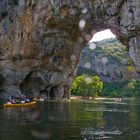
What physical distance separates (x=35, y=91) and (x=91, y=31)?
3120cm

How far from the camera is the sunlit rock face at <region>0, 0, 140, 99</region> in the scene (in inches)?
2972

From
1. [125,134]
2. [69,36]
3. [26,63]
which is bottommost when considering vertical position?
[125,134]

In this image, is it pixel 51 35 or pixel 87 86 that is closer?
pixel 51 35

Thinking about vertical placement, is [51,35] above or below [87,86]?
above

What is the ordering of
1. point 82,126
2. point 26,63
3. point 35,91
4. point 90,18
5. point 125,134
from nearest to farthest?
point 125,134 → point 82,126 → point 90,18 → point 26,63 → point 35,91

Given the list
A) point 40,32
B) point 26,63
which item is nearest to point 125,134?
point 40,32

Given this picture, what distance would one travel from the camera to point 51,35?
94.8 meters

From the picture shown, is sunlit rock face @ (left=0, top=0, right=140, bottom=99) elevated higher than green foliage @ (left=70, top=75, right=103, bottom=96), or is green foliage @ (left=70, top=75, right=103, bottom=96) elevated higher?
sunlit rock face @ (left=0, top=0, right=140, bottom=99)

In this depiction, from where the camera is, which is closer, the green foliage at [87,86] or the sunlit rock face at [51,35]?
the sunlit rock face at [51,35]

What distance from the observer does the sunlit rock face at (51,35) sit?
248 feet

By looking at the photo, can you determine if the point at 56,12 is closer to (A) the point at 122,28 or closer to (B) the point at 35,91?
(A) the point at 122,28

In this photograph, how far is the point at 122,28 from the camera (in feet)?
244

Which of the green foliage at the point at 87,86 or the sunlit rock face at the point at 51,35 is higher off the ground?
the sunlit rock face at the point at 51,35

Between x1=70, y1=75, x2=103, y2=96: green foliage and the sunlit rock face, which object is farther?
x1=70, y1=75, x2=103, y2=96: green foliage
